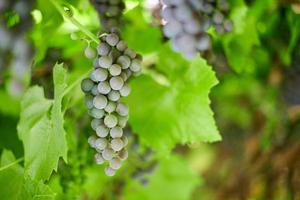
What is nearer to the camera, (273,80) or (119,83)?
(119,83)

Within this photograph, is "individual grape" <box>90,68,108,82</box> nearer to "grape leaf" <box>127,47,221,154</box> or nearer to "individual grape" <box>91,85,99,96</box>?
"individual grape" <box>91,85,99,96</box>

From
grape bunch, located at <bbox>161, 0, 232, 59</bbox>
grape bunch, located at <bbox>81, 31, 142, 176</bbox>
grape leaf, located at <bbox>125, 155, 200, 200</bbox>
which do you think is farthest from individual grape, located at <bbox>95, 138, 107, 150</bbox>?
grape leaf, located at <bbox>125, 155, 200, 200</bbox>

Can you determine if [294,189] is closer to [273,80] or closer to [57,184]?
[273,80]

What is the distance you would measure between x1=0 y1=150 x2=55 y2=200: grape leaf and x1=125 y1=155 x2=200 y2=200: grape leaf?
1.60 ft

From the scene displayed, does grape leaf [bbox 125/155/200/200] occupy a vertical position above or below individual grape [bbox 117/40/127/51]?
above

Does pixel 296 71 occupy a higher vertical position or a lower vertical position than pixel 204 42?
higher

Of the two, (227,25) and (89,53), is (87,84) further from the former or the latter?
(227,25)

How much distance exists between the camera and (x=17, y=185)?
26.5 inches

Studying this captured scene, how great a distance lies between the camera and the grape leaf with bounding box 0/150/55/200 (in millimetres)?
617

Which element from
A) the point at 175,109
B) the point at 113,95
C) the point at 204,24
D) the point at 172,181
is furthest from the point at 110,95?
the point at 172,181

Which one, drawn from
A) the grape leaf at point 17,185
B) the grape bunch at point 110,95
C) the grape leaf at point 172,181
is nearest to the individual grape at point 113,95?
the grape bunch at point 110,95

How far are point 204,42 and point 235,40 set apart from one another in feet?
0.96

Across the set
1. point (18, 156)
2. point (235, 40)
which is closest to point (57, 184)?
point (18, 156)

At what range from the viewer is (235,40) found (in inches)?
32.0
